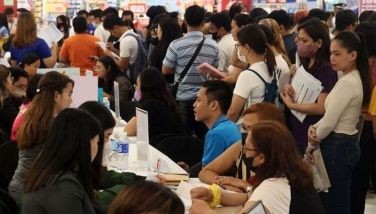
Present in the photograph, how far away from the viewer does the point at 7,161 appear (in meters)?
3.64

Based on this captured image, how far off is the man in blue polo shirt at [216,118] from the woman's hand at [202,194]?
0.66 m

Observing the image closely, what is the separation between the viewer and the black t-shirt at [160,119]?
4770 mm

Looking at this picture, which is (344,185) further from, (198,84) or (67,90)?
(198,84)

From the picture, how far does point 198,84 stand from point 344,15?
1.40 meters

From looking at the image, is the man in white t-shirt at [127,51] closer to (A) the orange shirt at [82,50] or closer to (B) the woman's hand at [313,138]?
(A) the orange shirt at [82,50]

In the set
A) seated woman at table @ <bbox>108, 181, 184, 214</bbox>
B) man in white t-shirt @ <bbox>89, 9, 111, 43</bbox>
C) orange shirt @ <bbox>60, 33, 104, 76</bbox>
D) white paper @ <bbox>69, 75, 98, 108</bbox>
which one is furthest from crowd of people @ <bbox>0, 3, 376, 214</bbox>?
man in white t-shirt @ <bbox>89, 9, 111, 43</bbox>

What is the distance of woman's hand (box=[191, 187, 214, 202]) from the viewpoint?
9.67 ft

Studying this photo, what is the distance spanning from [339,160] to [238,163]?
2.33 ft

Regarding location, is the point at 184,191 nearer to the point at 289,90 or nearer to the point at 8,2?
the point at 289,90

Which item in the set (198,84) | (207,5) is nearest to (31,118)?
(198,84)

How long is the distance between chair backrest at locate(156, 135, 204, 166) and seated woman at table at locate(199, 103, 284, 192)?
0.73m

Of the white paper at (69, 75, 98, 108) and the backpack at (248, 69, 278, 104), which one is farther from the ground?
the backpack at (248, 69, 278, 104)

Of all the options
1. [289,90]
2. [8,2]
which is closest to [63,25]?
[8,2]

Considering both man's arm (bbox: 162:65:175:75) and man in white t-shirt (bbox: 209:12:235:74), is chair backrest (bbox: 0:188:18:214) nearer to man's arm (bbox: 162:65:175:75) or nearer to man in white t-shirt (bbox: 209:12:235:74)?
man's arm (bbox: 162:65:175:75)
